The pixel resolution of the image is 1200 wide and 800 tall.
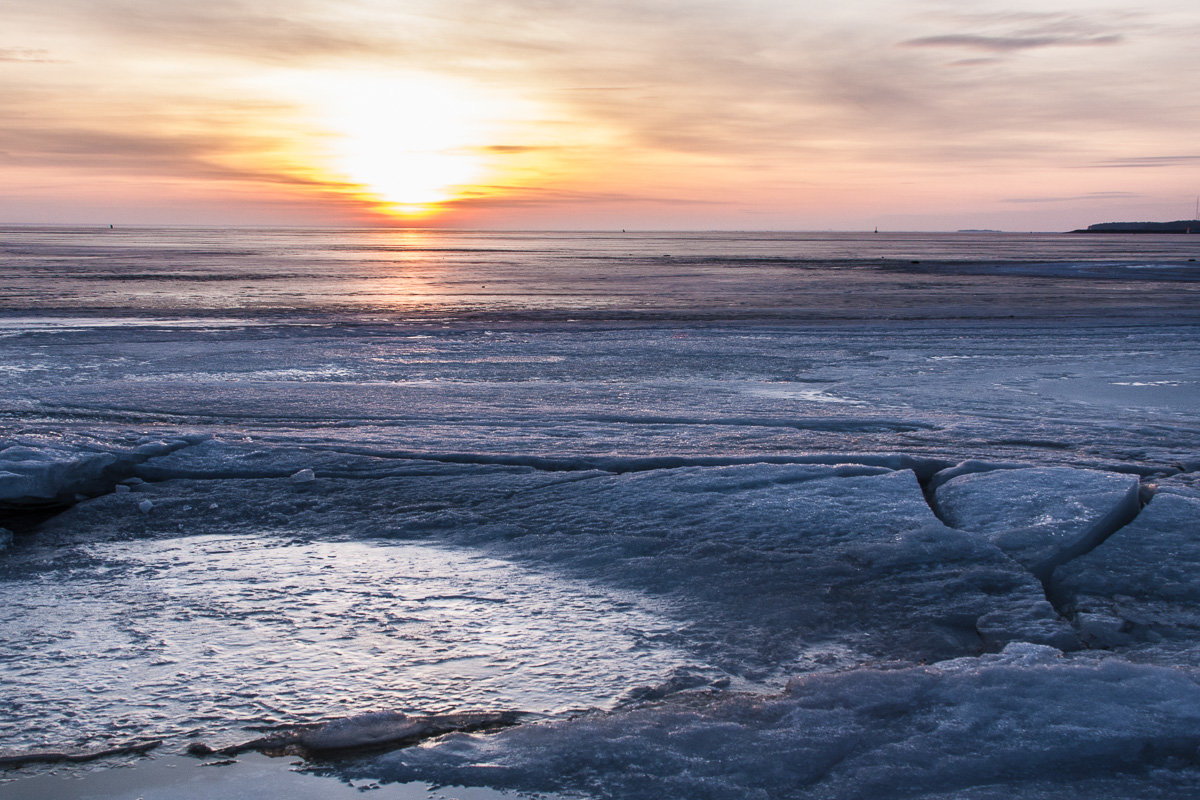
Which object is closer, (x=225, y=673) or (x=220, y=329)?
(x=225, y=673)

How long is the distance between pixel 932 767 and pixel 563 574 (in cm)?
186

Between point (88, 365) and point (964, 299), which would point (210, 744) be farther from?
point (964, 299)

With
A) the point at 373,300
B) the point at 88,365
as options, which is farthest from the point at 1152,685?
the point at 373,300

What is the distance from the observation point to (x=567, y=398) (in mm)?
8047

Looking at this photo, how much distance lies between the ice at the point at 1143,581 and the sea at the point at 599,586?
0.06 ft

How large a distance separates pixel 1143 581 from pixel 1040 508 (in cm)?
75

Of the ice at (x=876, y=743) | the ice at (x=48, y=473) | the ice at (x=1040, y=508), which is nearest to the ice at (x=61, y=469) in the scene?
the ice at (x=48, y=473)

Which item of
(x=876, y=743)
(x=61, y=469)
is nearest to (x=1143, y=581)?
(x=876, y=743)

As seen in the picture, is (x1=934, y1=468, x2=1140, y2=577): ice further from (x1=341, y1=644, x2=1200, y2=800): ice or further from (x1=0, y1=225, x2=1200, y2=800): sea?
(x1=341, y1=644, x2=1200, y2=800): ice

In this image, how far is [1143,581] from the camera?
3920mm

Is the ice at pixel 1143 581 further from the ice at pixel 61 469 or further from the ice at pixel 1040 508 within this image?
the ice at pixel 61 469

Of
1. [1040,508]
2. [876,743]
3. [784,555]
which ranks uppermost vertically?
[1040,508]

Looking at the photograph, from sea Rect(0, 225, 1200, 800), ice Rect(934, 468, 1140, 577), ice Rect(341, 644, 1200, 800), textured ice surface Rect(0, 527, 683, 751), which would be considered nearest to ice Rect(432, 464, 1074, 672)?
sea Rect(0, 225, 1200, 800)

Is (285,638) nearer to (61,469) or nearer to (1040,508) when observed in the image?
(61,469)
